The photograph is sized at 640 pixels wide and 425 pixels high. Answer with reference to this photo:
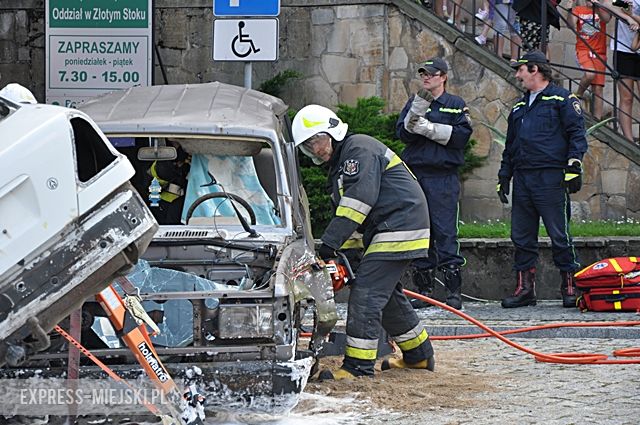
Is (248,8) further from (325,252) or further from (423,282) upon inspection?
(325,252)

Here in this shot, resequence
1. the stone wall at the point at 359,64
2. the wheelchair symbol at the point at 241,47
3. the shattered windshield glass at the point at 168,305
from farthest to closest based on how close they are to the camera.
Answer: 1. the stone wall at the point at 359,64
2. the wheelchair symbol at the point at 241,47
3. the shattered windshield glass at the point at 168,305

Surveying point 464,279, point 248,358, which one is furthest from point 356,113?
point 248,358

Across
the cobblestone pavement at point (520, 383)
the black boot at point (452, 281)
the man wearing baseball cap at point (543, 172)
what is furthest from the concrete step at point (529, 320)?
the man wearing baseball cap at point (543, 172)

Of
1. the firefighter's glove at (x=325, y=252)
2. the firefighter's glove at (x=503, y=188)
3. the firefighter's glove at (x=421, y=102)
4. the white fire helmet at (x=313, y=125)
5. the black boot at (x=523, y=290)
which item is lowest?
the black boot at (x=523, y=290)

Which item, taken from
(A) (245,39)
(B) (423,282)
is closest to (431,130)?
(B) (423,282)

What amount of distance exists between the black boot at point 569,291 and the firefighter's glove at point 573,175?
2.57ft

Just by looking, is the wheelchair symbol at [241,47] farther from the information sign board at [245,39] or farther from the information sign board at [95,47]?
the information sign board at [95,47]

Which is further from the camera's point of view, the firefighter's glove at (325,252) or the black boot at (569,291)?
the black boot at (569,291)

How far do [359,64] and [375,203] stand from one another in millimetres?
7020

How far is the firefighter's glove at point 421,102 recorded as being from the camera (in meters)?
11.6

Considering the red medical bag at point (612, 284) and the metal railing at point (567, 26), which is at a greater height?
the metal railing at point (567, 26)

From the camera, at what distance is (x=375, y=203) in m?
8.45

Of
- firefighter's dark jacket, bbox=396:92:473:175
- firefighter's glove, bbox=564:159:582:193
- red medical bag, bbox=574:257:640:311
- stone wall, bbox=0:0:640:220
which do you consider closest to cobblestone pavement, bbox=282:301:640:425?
red medical bag, bbox=574:257:640:311

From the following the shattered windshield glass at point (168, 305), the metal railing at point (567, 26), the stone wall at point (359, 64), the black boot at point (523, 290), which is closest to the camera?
the shattered windshield glass at point (168, 305)
